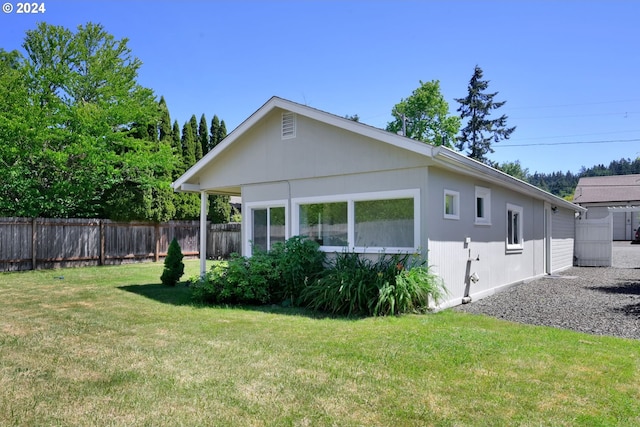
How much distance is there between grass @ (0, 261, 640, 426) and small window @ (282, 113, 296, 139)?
4.45 m

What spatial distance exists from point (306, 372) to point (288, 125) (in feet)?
22.5

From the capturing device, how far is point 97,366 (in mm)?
4695

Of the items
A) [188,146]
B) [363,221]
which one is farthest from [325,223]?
[188,146]

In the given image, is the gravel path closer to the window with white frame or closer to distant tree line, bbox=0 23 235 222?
the window with white frame

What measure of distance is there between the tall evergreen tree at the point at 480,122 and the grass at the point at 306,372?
3642cm

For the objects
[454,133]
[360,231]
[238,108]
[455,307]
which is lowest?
[455,307]

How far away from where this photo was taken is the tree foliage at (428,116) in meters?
35.2

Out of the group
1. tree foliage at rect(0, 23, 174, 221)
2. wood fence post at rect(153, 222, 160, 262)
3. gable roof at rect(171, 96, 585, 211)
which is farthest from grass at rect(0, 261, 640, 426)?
wood fence post at rect(153, 222, 160, 262)

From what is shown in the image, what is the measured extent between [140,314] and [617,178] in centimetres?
4009

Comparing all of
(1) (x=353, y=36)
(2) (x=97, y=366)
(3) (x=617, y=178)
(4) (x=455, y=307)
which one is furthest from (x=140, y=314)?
(3) (x=617, y=178)

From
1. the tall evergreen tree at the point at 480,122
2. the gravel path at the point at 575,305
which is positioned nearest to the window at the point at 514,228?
the gravel path at the point at 575,305

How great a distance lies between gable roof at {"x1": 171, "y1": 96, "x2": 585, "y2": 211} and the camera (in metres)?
7.66

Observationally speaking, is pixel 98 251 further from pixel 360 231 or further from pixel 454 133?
pixel 454 133

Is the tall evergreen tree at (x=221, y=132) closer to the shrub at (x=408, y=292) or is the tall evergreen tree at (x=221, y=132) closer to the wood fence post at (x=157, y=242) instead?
the wood fence post at (x=157, y=242)
